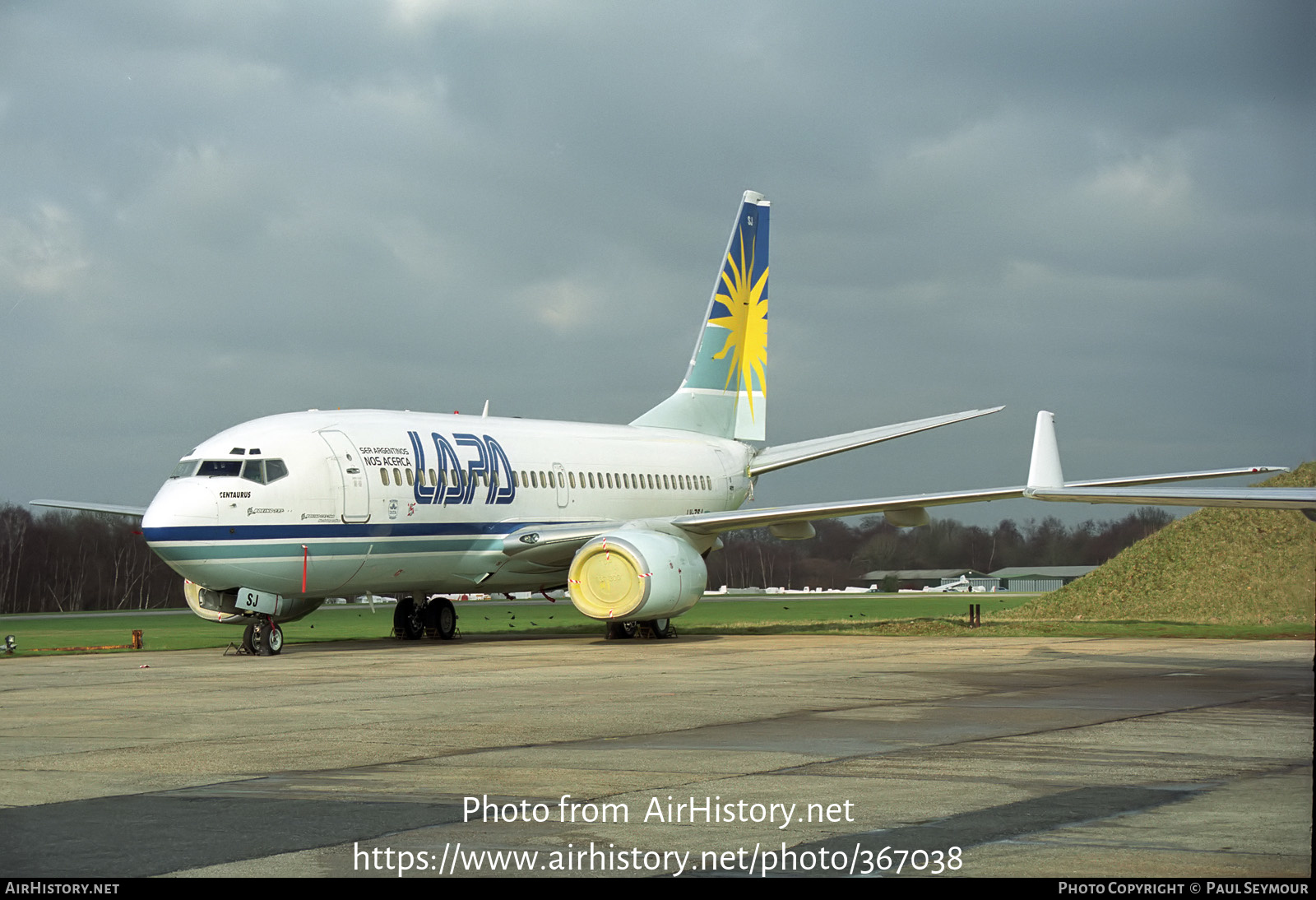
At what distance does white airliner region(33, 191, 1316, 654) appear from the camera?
21719 mm

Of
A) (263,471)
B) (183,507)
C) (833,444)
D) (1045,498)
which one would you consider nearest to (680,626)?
(833,444)

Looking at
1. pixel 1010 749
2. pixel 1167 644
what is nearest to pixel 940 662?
pixel 1167 644

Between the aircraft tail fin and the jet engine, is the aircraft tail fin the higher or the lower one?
the higher one

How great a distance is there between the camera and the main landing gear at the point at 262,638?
2192 centimetres

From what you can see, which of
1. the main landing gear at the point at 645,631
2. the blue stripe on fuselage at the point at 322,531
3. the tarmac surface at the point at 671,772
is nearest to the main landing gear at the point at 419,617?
the blue stripe on fuselage at the point at 322,531

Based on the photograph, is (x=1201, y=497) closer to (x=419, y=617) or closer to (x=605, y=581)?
(x=605, y=581)

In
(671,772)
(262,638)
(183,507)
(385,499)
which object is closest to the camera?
(671,772)

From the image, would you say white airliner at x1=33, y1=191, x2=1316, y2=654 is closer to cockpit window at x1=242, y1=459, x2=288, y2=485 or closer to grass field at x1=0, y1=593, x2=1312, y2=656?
cockpit window at x1=242, y1=459, x2=288, y2=485

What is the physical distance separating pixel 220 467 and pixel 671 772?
14.8 meters

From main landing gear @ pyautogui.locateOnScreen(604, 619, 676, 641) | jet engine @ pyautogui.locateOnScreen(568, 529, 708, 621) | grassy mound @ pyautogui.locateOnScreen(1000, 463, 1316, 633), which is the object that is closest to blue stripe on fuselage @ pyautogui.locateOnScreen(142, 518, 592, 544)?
jet engine @ pyautogui.locateOnScreen(568, 529, 708, 621)

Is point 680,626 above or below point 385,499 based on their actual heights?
below

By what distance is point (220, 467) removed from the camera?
2181cm

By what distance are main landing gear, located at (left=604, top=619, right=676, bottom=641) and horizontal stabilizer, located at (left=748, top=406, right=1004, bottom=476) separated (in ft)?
21.1
